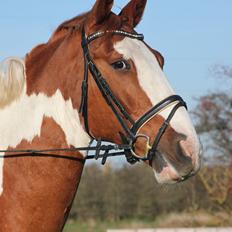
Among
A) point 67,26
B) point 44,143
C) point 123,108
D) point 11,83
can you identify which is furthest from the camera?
point 67,26

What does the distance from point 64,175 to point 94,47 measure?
2.89 ft

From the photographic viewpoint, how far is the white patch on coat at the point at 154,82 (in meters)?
3.79

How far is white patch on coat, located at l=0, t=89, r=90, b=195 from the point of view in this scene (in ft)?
13.8

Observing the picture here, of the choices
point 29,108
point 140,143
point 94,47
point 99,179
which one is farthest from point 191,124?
point 99,179

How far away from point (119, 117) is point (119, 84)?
216 mm

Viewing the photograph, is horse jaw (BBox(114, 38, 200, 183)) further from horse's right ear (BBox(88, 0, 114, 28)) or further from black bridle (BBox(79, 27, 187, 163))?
horse's right ear (BBox(88, 0, 114, 28))

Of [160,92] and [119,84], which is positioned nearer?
[160,92]

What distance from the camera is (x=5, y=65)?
4430 millimetres

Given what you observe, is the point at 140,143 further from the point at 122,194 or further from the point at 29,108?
the point at 122,194

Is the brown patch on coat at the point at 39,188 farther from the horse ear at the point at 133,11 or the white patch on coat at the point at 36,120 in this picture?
the horse ear at the point at 133,11

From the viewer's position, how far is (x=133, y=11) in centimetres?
455

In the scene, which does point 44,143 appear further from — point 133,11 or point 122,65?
point 133,11

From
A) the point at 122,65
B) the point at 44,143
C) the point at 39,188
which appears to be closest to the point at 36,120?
the point at 44,143

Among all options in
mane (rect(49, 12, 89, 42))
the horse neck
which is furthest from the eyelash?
mane (rect(49, 12, 89, 42))
